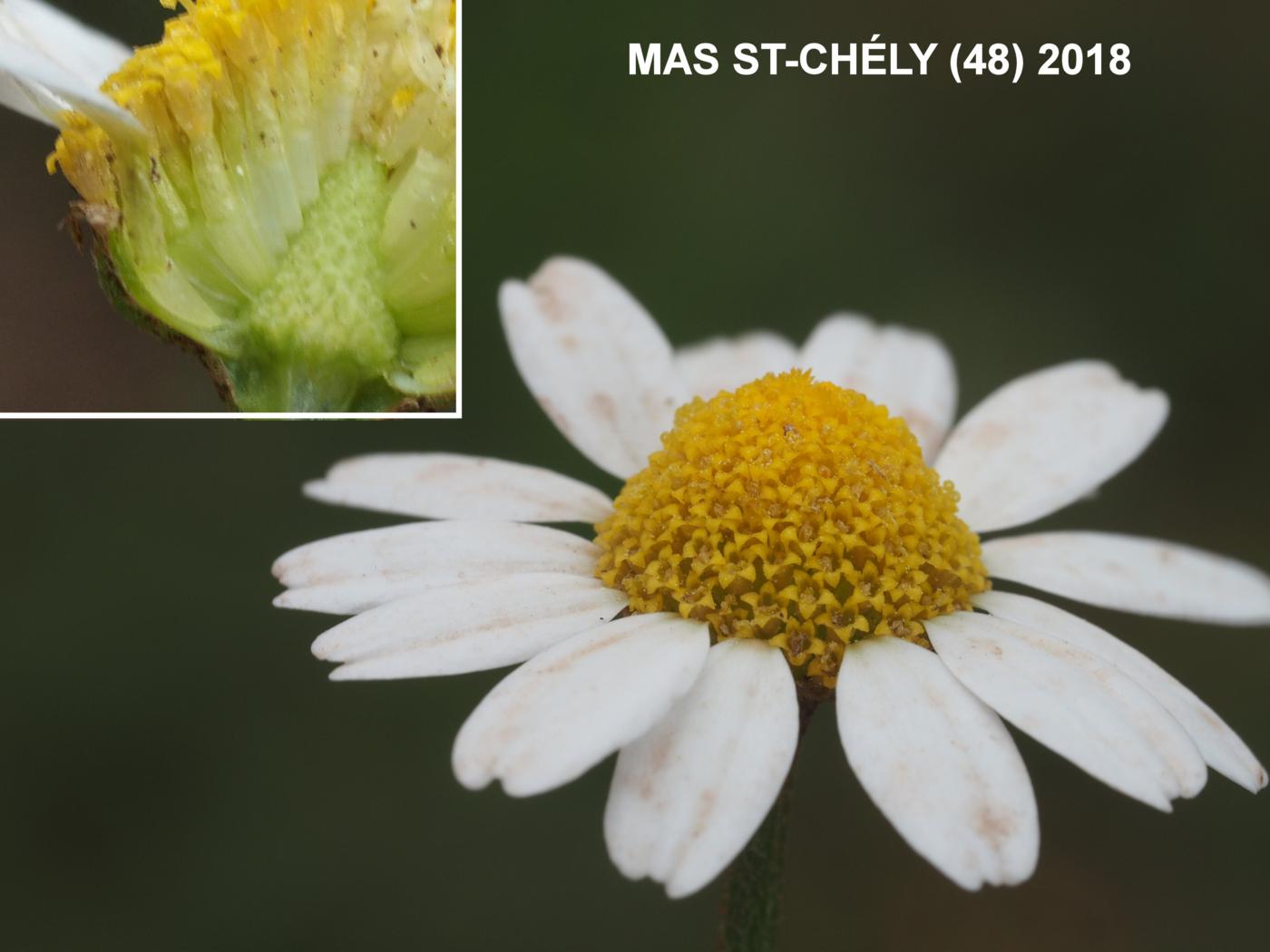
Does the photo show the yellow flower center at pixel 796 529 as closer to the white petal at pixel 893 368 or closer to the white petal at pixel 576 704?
the white petal at pixel 576 704

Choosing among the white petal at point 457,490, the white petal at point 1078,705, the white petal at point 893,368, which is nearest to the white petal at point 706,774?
the white petal at point 1078,705

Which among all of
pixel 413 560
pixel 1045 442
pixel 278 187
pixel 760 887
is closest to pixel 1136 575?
pixel 1045 442

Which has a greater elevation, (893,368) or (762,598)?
(893,368)

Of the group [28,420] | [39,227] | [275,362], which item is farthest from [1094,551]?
[28,420]

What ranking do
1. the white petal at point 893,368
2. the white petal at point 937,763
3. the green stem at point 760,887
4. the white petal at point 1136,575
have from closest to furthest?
the white petal at point 937,763
the green stem at point 760,887
the white petal at point 1136,575
the white petal at point 893,368

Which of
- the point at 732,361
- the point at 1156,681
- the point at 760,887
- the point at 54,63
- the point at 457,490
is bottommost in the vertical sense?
the point at 760,887

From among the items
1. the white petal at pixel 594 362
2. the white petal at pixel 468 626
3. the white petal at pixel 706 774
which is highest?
the white petal at pixel 594 362

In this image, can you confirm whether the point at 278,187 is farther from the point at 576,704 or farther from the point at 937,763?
the point at 937,763
